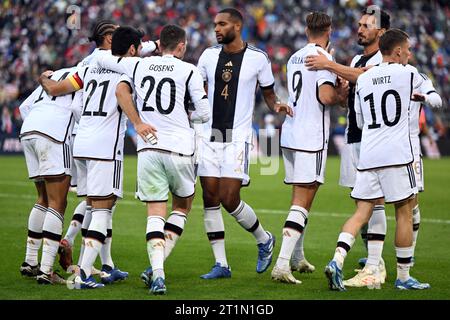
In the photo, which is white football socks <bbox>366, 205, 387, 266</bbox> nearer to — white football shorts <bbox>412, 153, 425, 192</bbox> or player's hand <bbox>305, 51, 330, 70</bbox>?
white football shorts <bbox>412, 153, 425, 192</bbox>

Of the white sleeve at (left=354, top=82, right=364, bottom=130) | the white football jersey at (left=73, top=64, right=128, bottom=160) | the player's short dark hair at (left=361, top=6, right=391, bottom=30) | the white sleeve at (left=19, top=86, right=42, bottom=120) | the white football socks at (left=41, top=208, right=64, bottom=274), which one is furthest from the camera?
the white sleeve at (left=19, top=86, right=42, bottom=120)

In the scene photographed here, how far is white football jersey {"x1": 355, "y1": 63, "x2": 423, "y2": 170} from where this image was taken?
25.6ft

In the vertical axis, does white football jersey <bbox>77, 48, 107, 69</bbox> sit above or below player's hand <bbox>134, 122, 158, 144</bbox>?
above

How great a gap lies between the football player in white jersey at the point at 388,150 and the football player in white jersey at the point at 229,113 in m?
1.12

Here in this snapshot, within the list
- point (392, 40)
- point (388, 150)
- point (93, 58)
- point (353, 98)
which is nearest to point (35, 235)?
point (93, 58)

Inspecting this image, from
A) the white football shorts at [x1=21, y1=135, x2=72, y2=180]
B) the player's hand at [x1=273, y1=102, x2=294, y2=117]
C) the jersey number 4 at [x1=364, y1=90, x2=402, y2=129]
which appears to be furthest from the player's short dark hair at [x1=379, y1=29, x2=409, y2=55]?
the white football shorts at [x1=21, y1=135, x2=72, y2=180]

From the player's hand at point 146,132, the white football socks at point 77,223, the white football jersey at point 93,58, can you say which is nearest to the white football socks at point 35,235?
the white football socks at point 77,223

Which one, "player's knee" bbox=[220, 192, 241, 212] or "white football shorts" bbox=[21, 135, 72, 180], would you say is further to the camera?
"player's knee" bbox=[220, 192, 241, 212]

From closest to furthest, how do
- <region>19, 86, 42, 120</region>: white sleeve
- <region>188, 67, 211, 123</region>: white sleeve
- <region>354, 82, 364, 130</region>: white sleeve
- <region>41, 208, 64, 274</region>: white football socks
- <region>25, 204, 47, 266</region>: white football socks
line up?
<region>188, 67, 211, 123</region>: white sleeve < <region>354, 82, 364, 130</region>: white sleeve < <region>41, 208, 64, 274</region>: white football socks < <region>25, 204, 47, 266</region>: white football socks < <region>19, 86, 42, 120</region>: white sleeve

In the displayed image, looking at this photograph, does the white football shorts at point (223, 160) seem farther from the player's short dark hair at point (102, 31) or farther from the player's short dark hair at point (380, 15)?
the player's short dark hair at point (380, 15)

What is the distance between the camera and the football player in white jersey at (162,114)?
7762 millimetres

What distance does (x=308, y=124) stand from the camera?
859cm

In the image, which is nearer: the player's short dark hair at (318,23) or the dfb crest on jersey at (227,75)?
the player's short dark hair at (318,23)

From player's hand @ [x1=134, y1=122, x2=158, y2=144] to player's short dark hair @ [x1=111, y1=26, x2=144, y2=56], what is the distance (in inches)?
29.0
